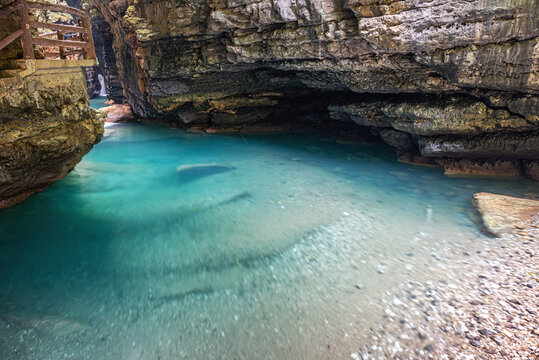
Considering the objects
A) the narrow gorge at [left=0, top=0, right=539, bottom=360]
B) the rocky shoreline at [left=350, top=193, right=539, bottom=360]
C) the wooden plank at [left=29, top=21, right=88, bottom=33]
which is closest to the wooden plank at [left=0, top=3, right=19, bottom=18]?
the narrow gorge at [left=0, top=0, right=539, bottom=360]

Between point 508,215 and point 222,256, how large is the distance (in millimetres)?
7642

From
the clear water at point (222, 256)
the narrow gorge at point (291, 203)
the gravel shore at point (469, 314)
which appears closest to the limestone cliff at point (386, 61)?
the narrow gorge at point (291, 203)

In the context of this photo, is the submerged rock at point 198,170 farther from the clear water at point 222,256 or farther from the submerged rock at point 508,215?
the submerged rock at point 508,215

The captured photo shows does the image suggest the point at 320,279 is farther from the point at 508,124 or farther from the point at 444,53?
the point at 508,124

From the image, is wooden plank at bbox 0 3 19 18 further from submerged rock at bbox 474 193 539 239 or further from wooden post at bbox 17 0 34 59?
submerged rock at bbox 474 193 539 239

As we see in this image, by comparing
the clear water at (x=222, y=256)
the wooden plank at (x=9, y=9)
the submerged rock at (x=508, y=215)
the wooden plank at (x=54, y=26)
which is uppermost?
the wooden plank at (x=9, y=9)

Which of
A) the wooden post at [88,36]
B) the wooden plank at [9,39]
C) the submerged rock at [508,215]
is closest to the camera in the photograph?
the wooden plank at [9,39]

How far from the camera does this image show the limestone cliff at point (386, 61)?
884cm

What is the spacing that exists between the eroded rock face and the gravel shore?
9172 millimetres

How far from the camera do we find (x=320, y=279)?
253 inches

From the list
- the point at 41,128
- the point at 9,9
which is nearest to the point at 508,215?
the point at 41,128

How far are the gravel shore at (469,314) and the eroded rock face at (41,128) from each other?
9.17 m

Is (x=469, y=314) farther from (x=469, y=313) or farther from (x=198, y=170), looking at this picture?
(x=198, y=170)

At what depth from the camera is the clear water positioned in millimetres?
5125
